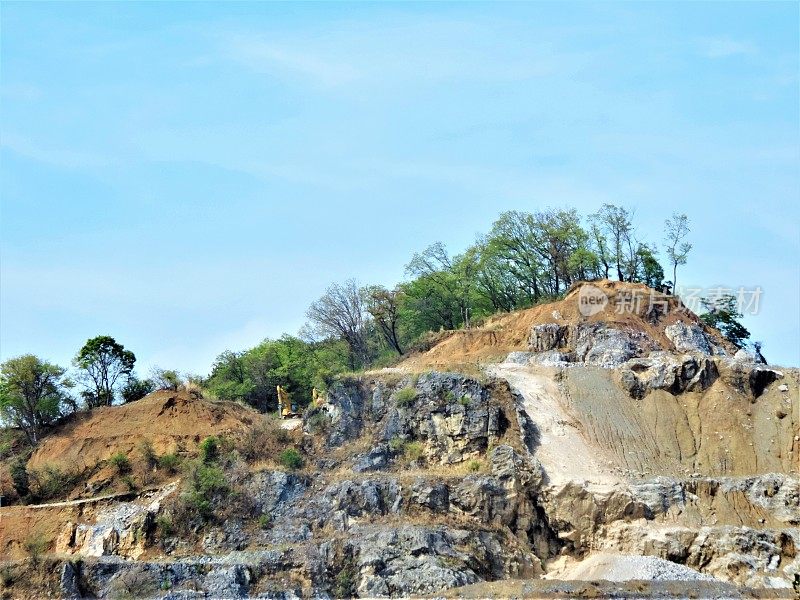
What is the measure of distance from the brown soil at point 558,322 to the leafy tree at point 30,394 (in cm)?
1710

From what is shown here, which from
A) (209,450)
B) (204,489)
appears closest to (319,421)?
(209,450)

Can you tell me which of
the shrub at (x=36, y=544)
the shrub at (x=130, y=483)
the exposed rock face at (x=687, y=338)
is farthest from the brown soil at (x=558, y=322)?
the shrub at (x=36, y=544)

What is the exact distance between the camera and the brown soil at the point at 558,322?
5838 centimetres

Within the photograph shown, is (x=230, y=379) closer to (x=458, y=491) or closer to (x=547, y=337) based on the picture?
(x=547, y=337)

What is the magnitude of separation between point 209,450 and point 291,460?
349cm

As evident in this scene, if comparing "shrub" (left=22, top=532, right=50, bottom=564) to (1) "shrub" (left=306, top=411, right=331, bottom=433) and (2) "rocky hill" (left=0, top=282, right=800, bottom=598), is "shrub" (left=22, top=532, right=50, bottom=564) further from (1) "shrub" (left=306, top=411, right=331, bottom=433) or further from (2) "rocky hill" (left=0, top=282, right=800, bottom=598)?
(1) "shrub" (left=306, top=411, right=331, bottom=433)

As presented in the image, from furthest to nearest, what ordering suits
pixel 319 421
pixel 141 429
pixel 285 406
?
pixel 285 406 < pixel 141 429 < pixel 319 421

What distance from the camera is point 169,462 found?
48312mm

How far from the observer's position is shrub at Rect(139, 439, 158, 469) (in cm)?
4859

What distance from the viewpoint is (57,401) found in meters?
53.4

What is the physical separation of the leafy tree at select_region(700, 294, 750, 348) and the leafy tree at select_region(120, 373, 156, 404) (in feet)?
103

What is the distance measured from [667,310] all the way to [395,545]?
25.1 meters

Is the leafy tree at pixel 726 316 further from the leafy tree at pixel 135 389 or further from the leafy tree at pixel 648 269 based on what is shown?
the leafy tree at pixel 135 389

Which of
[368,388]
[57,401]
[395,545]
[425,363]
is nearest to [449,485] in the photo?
[395,545]
